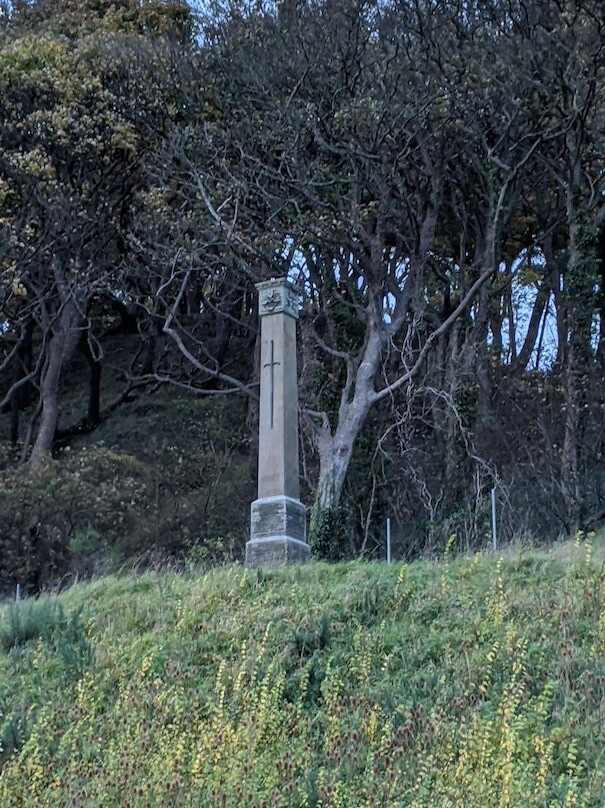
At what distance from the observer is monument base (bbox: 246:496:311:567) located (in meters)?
14.3

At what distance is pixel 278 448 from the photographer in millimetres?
14812

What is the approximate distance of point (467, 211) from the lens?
24.0 m

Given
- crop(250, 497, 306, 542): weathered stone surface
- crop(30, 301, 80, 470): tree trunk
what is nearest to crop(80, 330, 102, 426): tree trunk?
crop(30, 301, 80, 470): tree trunk

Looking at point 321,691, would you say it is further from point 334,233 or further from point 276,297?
point 334,233

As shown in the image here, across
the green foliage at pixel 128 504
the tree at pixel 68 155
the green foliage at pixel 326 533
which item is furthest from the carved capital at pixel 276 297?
the tree at pixel 68 155

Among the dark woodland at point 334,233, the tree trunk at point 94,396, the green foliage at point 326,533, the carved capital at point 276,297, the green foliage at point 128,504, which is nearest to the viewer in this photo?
the carved capital at point 276,297

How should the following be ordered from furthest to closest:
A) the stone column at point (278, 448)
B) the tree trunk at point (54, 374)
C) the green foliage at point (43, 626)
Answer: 1. the tree trunk at point (54, 374)
2. the stone column at point (278, 448)
3. the green foliage at point (43, 626)

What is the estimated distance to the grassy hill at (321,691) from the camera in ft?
26.0

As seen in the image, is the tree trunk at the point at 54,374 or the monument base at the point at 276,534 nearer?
the monument base at the point at 276,534

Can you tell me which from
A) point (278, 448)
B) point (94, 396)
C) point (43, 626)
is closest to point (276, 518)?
point (278, 448)

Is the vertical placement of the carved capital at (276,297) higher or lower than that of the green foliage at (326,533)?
higher

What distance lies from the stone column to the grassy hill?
206 centimetres

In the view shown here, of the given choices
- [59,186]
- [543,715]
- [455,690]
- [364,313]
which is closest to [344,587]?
[455,690]

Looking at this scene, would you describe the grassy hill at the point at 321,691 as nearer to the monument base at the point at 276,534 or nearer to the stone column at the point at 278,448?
the monument base at the point at 276,534
